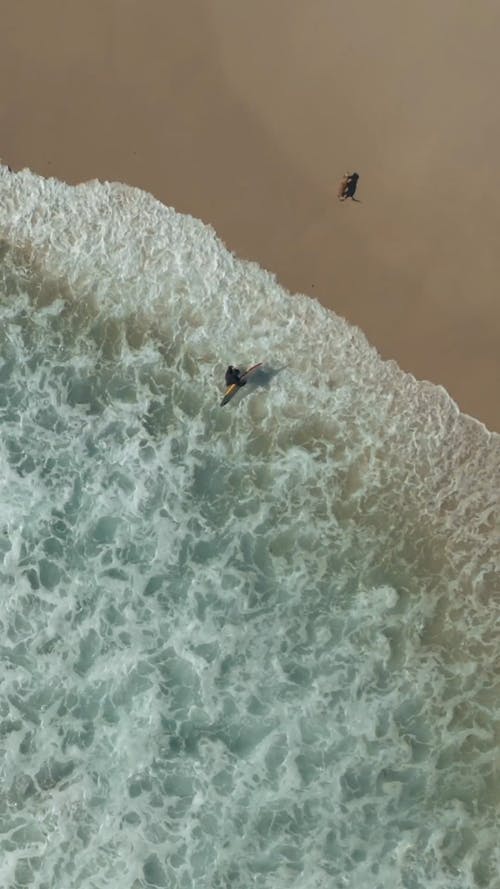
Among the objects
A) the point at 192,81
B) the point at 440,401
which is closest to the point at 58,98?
the point at 192,81

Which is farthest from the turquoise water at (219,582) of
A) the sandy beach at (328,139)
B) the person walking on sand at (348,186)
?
the person walking on sand at (348,186)

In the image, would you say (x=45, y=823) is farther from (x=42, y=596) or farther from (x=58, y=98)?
(x=58, y=98)

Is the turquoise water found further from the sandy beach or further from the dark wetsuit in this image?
the sandy beach

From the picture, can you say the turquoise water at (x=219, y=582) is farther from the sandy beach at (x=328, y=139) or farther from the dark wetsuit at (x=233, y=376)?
the sandy beach at (x=328, y=139)

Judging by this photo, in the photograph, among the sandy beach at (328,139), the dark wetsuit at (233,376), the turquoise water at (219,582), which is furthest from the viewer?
the sandy beach at (328,139)

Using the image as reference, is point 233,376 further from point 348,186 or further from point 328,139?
A: point 328,139

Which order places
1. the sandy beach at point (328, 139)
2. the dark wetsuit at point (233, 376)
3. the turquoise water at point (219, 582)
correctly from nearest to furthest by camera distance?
the turquoise water at point (219, 582) < the dark wetsuit at point (233, 376) < the sandy beach at point (328, 139)

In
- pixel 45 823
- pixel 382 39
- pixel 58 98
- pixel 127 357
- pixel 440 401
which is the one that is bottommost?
pixel 45 823
